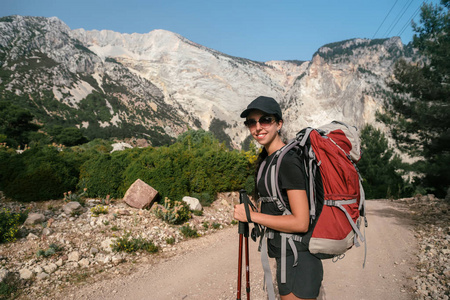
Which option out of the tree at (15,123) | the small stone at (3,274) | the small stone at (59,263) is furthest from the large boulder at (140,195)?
the tree at (15,123)

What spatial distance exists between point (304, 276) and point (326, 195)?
56cm

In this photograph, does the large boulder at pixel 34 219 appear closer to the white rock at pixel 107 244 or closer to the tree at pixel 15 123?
the white rock at pixel 107 244

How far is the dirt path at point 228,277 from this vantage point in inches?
179

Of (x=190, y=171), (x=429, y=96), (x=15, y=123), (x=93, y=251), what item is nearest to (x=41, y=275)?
(x=93, y=251)

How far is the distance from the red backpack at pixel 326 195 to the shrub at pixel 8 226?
658 centimetres

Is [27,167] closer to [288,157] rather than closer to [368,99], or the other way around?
[288,157]

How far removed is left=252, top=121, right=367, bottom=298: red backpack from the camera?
1.72 m

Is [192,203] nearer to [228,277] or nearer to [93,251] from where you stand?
[93,251]

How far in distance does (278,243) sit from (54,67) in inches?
3968

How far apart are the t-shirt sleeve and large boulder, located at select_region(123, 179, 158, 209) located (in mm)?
7566

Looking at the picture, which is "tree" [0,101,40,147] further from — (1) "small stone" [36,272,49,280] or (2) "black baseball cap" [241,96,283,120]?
(2) "black baseball cap" [241,96,283,120]

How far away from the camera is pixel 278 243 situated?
187cm

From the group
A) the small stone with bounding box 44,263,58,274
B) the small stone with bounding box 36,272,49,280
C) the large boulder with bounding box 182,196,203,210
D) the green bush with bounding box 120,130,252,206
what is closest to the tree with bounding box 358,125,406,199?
the green bush with bounding box 120,130,252,206

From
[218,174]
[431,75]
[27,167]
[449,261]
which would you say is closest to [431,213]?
[449,261]
